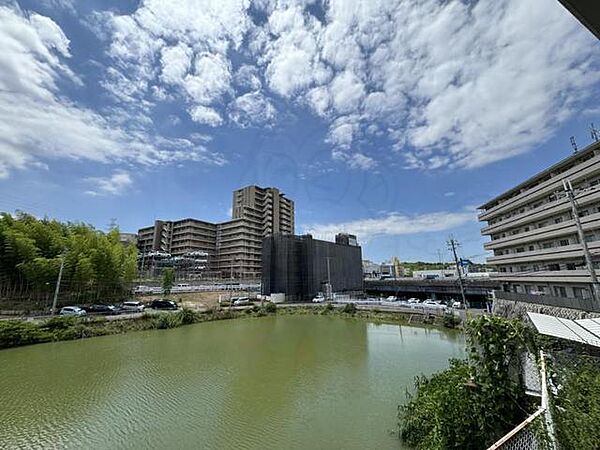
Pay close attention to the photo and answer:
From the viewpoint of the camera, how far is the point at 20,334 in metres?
14.6

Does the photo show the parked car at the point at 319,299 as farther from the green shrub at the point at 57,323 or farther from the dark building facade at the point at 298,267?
the green shrub at the point at 57,323

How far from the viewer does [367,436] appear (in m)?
5.91

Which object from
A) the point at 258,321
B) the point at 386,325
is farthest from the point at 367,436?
the point at 258,321

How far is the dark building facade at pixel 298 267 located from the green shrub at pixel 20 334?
938 inches

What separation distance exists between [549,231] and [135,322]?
1109 inches

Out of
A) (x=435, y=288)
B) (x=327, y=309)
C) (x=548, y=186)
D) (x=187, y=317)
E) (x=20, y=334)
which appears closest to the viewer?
(x=20, y=334)

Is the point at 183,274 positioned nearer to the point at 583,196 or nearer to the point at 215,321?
the point at 215,321

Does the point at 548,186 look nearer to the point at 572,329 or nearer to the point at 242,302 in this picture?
the point at 572,329

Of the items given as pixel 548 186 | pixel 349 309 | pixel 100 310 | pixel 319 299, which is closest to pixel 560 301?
pixel 548 186

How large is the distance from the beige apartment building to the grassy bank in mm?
27222

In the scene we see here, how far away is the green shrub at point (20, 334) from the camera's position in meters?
14.2

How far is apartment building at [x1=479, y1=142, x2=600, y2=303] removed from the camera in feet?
49.2

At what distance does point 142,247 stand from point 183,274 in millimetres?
17605

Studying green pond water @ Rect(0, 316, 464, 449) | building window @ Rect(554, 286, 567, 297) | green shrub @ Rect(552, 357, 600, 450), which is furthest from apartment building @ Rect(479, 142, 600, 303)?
green shrub @ Rect(552, 357, 600, 450)
